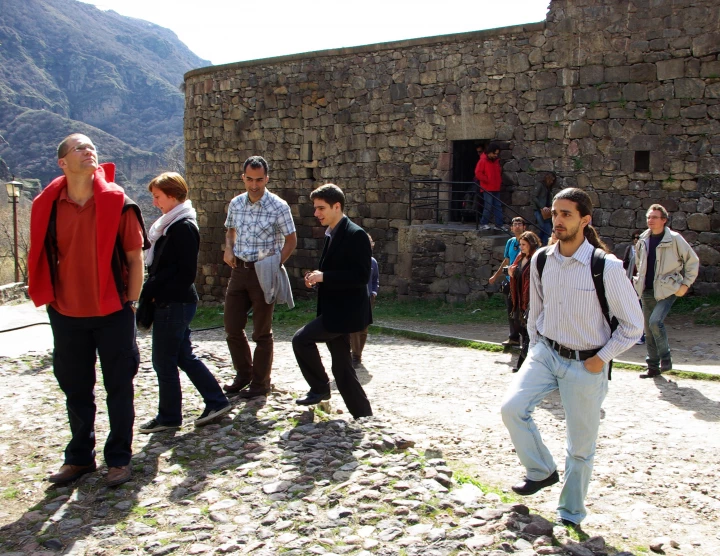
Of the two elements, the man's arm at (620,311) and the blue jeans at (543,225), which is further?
the blue jeans at (543,225)

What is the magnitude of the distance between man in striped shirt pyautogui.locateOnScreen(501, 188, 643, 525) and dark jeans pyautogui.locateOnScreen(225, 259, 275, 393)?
7.84ft

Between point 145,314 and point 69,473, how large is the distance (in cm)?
109

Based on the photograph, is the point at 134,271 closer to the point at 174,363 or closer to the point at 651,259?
the point at 174,363

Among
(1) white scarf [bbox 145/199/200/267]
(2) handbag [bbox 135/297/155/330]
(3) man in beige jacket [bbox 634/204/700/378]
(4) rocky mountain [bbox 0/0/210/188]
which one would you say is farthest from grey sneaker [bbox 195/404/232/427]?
(4) rocky mountain [bbox 0/0/210/188]

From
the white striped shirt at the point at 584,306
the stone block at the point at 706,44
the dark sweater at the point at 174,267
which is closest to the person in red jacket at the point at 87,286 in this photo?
the dark sweater at the point at 174,267

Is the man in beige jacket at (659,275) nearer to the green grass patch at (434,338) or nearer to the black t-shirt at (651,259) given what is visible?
the black t-shirt at (651,259)

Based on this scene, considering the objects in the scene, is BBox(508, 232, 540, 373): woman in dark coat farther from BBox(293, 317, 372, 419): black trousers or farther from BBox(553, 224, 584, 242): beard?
BBox(553, 224, 584, 242): beard

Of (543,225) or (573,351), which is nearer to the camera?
(573,351)

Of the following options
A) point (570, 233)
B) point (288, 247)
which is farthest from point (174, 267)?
point (570, 233)

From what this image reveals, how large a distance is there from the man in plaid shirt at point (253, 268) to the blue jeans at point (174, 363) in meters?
0.59

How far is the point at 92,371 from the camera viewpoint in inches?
167

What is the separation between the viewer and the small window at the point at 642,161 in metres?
11.2

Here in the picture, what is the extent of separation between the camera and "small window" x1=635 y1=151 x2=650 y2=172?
36.8 ft

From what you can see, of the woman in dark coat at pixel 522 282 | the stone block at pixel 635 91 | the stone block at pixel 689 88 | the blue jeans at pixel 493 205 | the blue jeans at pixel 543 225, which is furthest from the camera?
the blue jeans at pixel 493 205
